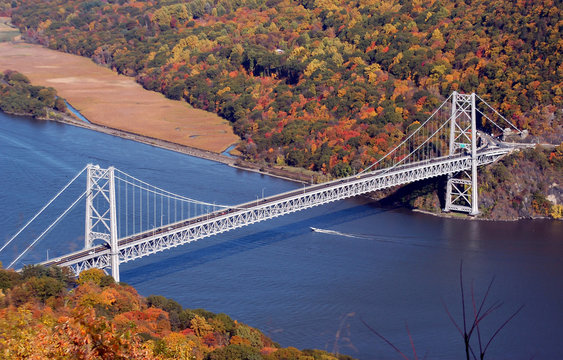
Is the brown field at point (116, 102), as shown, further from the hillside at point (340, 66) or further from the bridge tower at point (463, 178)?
the bridge tower at point (463, 178)

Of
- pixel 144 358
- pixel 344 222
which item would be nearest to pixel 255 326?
pixel 344 222

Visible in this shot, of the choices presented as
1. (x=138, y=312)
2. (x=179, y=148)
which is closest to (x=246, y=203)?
(x=138, y=312)

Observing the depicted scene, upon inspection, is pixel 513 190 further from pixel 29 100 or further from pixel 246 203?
pixel 29 100

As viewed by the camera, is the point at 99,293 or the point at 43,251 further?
the point at 43,251

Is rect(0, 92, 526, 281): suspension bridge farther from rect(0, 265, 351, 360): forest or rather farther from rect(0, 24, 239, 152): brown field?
rect(0, 24, 239, 152): brown field

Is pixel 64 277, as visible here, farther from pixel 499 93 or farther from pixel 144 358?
pixel 499 93

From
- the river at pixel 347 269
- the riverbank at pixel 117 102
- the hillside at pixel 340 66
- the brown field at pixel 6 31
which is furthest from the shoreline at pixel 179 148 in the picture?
the brown field at pixel 6 31
